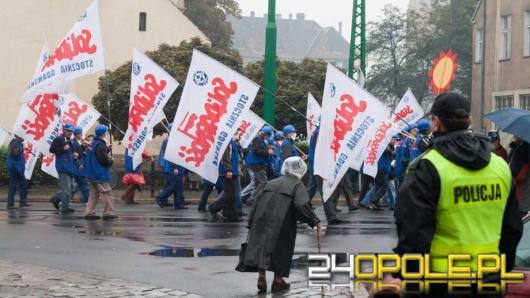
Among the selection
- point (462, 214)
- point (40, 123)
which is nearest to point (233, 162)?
point (40, 123)

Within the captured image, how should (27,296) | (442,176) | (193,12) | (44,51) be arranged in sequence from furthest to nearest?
(193,12)
(44,51)
(27,296)
(442,176)

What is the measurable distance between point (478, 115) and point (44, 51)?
33.8 metres

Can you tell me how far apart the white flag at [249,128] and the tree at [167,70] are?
17877mm

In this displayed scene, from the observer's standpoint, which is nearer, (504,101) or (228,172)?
(228,172)

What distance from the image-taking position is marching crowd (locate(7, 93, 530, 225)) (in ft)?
59.7

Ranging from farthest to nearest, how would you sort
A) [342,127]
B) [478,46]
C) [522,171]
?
[478,46] < [342,127] < [522,171]

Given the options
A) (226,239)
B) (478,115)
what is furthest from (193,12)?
(226,239)

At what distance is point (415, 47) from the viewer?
73.7m

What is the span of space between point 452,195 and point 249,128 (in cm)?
1656

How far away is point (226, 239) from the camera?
49.6 ft

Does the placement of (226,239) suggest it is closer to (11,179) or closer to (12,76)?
(11,179)

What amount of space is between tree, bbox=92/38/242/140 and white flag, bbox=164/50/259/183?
22.9 m

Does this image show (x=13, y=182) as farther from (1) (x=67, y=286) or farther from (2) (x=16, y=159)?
(1) (x=67, y=286)

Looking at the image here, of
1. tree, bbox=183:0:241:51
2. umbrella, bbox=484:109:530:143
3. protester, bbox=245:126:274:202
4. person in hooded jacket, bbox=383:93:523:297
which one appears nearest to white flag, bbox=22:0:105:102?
protester, bbox=245:126:274:202
